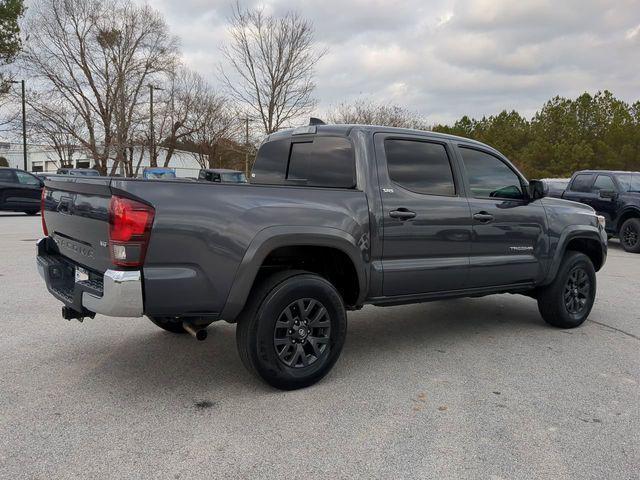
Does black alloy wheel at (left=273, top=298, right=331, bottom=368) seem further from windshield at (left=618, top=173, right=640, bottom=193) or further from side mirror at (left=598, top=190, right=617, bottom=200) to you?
windshield at (left=618, top=173, right=640, bottom=193)

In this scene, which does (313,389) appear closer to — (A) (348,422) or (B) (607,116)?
(A) (348,422)

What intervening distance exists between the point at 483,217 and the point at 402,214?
3.25 ft

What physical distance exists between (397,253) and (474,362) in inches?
46.2

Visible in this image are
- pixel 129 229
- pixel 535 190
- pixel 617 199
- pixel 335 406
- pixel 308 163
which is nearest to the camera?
pixel 129 229

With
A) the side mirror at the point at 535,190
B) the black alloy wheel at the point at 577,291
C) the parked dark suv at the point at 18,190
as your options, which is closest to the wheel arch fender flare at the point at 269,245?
the side mirror at the point at 535,190

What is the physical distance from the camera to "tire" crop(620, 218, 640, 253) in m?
12.2

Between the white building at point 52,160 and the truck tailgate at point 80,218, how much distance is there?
1685 inches

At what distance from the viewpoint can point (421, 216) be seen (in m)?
4.29

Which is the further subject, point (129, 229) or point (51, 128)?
point (51, 128)

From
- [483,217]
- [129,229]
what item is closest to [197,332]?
[129,229]

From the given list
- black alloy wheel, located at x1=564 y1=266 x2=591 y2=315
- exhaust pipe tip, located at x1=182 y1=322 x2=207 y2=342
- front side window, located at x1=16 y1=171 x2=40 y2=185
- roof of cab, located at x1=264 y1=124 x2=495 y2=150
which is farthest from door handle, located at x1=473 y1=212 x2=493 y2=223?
front side window, located at x1=16 y1=171 x2=40 y2=185

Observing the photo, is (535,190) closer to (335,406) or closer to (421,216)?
(421,216)

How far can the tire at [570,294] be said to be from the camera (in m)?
5.45

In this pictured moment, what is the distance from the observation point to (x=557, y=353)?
4.72 meters
